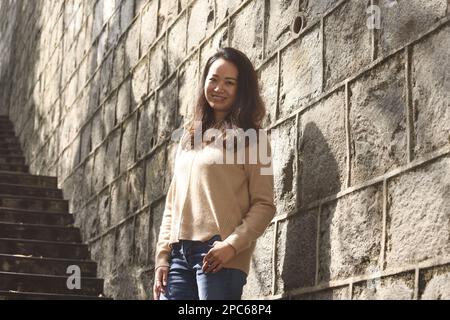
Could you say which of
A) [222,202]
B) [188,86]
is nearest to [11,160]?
[188,86]

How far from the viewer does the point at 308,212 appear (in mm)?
3344

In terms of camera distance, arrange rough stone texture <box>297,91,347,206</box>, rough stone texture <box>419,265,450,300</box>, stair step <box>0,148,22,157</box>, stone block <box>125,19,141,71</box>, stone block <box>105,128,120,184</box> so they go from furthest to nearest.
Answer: stair step <box>0,148,22,157</box> < stone block <box>105,128,120,184</box> < stone block <box>125,19,141,71</box> < rough stone texture <box>297,91,347,206</box> < rough stone texture <box>419,265,450,300</box>

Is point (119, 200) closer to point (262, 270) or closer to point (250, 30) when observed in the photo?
point (250, 30)

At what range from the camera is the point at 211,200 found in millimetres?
3105

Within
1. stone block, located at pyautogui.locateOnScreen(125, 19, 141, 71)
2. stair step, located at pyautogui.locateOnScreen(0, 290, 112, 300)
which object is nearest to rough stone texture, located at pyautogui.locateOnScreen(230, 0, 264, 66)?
stone block, located at pyautogui.locateOnScreen(125, 19, 141, 71)

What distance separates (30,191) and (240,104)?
499 cm

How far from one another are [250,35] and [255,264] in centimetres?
112

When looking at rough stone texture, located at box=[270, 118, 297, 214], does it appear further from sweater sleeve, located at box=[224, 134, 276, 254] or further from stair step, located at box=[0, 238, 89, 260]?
stair step, located at box=[0, 238, 89, 260]

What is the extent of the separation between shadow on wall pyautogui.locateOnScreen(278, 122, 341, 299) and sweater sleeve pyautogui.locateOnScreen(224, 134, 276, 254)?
0.24 meters

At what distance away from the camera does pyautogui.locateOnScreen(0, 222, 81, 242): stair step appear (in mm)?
6668

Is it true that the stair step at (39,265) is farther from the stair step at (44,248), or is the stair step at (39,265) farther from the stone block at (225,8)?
the stone block at (225,8)

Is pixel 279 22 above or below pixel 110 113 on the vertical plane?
below

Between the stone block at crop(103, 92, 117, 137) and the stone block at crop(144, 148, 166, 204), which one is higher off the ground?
the stone block at crop(103, 92, 117, 137)

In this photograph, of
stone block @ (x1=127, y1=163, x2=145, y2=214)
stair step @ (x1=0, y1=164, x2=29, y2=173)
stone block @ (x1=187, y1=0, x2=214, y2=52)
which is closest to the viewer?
stone block @ (x1=187, y1=0, x2=214, y2=52)
